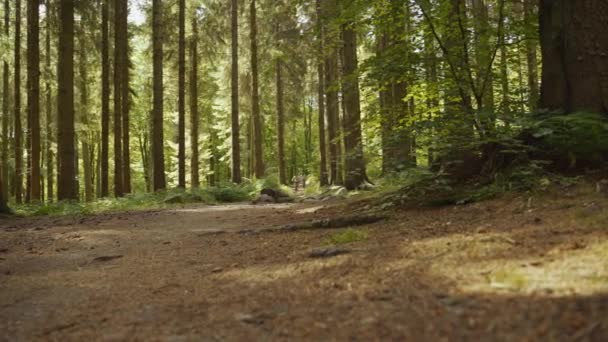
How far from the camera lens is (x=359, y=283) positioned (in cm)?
311

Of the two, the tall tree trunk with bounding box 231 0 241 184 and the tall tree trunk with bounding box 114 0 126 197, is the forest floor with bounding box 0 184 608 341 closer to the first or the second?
the tall tree trunk with bounding box 114 0 126 197

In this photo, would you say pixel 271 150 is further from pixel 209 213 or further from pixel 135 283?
pixel 135 283

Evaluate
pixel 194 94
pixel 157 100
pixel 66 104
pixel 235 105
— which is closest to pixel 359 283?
pixel 66 104

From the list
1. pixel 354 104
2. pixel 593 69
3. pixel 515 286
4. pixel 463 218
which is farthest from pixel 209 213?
pixel 515 286

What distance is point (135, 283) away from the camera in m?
4.19

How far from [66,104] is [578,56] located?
13188 mm

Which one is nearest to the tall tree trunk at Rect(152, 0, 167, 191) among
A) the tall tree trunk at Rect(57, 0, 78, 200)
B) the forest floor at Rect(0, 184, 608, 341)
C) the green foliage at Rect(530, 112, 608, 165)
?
the tall tree trunk at Rect(57, 0, 78, 200)

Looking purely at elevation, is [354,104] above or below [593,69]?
above

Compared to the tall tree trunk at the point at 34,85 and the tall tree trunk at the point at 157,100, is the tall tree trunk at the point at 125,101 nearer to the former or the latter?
the tall tree trunk at the point at 157,100

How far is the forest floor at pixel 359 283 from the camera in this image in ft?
7.28

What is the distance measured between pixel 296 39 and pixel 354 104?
8.75 meters

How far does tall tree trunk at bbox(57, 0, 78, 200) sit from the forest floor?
789 centimetres

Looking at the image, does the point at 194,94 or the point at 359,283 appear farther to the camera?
the point at 194,94

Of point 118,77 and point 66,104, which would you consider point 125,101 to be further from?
point 66,104
